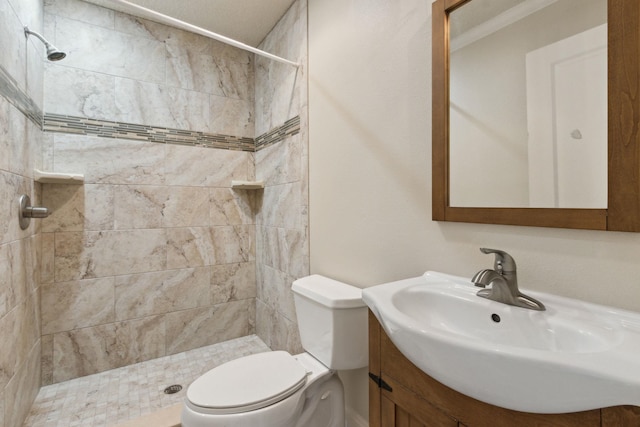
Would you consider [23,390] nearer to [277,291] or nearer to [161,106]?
[277,291]

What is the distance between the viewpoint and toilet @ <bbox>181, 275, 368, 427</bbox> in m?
1.13

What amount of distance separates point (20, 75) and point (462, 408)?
2.28 metres

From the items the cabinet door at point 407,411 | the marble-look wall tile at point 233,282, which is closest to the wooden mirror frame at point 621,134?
the cabinet door at point 407,411

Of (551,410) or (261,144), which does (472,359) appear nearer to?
(551,410)

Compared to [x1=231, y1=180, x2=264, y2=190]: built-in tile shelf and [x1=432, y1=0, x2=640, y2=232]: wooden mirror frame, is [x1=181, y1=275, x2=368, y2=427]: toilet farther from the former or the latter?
[x1=231, y1=180, x2=264, y2=190]: built-in tile shelf

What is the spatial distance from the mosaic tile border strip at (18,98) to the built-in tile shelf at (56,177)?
29 cm

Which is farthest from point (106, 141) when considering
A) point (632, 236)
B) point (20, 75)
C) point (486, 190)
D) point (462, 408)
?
point (632, 236)

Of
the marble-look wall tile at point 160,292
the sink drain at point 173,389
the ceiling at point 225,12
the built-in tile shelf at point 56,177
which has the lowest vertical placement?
the sink drain at point 173,389

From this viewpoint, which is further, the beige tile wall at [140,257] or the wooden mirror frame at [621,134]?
the beige tile wall at [140,257]

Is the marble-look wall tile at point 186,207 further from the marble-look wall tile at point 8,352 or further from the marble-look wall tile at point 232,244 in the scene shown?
the marble-look wall tile at point 8,352

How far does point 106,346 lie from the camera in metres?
2.11

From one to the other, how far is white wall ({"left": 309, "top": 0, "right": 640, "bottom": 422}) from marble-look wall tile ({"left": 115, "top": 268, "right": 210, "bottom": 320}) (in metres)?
1.10

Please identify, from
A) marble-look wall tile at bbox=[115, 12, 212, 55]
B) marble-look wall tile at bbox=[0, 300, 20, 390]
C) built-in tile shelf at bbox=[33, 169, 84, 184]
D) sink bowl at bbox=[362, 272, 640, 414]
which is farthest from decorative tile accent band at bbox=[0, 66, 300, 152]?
sink bowl at bbox=[362, 272, 640, 414]

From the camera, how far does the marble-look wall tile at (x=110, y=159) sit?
2.01 metres
